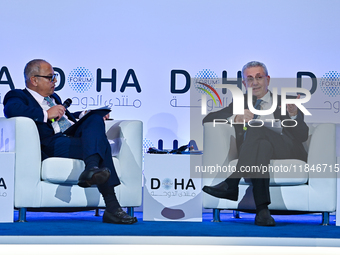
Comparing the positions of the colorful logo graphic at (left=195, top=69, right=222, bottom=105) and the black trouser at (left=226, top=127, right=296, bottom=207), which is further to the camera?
the colorful logo graphic at (left=195, top=69, right=222, bottom=105)

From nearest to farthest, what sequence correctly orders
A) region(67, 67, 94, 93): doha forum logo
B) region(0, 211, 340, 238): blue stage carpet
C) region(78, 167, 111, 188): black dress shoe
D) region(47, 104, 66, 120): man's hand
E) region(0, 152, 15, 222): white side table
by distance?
region(0, 211, 340, 238): blue stage carpet
region(78, 167, 111, 188): black dress shoe
region(0, 152, 15, 222): white side table
region(47, 104, 66, 120): man's hand
region(67, 67, 94, 93): doha forum logo

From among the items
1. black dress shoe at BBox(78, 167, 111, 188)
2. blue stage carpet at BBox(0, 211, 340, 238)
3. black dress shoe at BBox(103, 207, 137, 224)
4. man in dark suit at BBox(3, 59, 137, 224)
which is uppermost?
man in dark suit at BBox(3, 59, 137, 224)

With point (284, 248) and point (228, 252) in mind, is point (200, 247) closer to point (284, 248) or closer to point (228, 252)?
point (228, 252)

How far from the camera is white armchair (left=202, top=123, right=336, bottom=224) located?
3023 millimetres

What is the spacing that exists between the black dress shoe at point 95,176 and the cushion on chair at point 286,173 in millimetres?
819

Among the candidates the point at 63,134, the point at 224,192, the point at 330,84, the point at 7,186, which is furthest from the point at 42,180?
the point at 330,84

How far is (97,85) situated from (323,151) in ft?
7.11

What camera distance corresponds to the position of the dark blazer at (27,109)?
3.05 metres

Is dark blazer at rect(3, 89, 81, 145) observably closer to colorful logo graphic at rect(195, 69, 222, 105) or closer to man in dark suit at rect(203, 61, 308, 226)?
man in dark suit at rect(203, 61, 308, 226)

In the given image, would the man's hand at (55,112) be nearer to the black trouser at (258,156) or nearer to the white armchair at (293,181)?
the white armchair at (293,181)

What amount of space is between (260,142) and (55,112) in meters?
1.27

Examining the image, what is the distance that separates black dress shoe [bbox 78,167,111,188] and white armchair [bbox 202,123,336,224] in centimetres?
73

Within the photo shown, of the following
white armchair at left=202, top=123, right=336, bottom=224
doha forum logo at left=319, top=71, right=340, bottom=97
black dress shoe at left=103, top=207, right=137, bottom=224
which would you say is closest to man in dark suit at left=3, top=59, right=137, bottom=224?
black dress shoe at left=103, top=207, right=137, bottom=224

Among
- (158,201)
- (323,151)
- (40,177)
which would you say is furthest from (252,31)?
(40,177)
